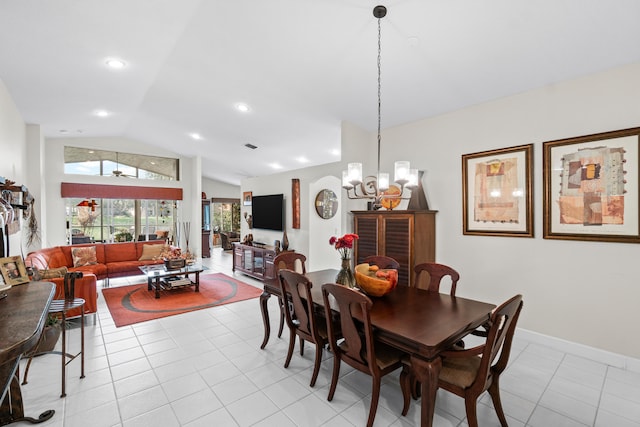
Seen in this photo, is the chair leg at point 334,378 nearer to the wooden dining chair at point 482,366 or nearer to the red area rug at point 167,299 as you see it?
the wooden dining chair at point 482,366

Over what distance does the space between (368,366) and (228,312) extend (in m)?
2.80

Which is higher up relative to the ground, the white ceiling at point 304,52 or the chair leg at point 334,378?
the white ceiling at point 304,52

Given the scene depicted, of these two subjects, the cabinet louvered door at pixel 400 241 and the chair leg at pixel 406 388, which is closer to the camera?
the chair leg at pixel 406 388

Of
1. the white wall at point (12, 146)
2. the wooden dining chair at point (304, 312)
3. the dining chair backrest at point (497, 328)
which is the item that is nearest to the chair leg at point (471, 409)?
the dining chair backrest at point (497, 328)

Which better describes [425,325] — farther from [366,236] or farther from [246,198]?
[246,198]

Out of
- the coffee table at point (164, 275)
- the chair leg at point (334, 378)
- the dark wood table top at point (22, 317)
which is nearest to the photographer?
the dark wood table top at point (22, 317)

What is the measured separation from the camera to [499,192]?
3.41m

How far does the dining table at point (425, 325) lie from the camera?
5.61 ft

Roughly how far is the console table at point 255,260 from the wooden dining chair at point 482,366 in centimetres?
414

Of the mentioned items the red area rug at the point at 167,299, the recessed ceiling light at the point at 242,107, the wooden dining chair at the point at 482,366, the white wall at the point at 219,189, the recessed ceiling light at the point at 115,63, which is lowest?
the red area rug at the point at 167,299

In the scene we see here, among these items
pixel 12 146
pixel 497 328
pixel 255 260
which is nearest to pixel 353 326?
pixel 497 328

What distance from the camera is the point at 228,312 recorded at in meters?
4.32

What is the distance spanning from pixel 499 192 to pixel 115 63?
4.55 meters

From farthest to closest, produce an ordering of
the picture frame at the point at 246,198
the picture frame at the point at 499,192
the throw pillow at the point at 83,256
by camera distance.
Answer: the picture frame at the point at 246,198 → the throw pillow at the point at 83,256 → the picture frame at the point at 499,192
